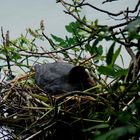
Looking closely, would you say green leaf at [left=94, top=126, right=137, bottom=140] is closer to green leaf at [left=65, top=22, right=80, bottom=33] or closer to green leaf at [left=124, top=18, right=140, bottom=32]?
green leaf at [left=124, top=18, right=140, bottom=32]

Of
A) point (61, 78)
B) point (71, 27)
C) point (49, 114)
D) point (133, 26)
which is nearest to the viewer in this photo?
point (133, 26)

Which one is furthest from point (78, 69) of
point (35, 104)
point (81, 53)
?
point (81, 53)

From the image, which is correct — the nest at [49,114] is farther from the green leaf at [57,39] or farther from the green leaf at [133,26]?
the green leaf at [133,26]

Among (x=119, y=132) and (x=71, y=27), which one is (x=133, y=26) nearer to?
(x=119, y=132)

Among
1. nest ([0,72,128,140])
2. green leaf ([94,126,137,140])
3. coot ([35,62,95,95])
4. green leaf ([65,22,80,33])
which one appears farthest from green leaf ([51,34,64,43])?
green leaf ([94,126,137,140])

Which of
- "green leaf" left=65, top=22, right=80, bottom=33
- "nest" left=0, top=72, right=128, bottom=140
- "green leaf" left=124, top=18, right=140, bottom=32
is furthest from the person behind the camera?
"green leaf" left=65, top=22, right=80, bottom=33

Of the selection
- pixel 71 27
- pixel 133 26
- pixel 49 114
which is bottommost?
pixel 49 114

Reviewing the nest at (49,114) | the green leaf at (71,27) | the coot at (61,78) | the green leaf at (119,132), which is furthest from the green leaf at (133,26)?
the green leaf at (71,27)

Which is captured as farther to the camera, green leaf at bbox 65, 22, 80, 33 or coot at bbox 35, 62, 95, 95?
green leaf at bbox 65, 22, 80, 33

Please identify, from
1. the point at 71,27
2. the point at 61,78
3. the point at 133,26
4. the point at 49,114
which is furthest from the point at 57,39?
the point at 133,26

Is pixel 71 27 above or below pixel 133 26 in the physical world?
above

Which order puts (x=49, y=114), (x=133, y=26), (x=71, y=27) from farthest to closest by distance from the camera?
1. (x=71, y=27)
2. (x=49, y=114)
3. (x=133, y=26)

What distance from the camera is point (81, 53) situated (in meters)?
1.34

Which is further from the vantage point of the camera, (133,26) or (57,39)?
(57,39)
